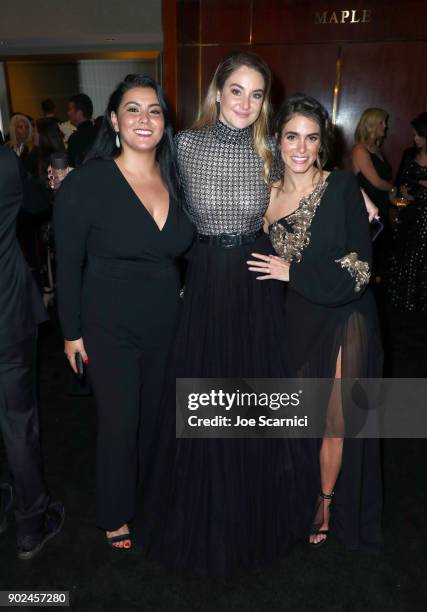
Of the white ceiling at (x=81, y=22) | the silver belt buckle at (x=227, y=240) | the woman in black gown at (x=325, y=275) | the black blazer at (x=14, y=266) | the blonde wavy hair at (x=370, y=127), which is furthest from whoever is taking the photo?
the white ceiling at (x=81, y=22)

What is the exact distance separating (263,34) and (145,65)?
2.56 meters

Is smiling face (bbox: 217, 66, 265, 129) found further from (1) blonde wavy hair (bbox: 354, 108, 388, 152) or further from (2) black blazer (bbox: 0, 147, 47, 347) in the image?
(1) blonde wavy hair (bbox: 354, 108, 388, 152)

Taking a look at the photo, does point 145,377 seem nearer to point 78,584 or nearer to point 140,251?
point 140,251

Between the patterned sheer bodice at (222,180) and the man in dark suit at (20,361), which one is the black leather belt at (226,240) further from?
the man in dark suit at (20,361)

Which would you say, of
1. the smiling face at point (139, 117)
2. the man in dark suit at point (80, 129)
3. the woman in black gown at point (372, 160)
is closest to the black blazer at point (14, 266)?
the smiling face at point (139, 117)

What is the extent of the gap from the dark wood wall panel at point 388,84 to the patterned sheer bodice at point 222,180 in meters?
4.24

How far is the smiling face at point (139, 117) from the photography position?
5.40ft

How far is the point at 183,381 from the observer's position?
1856 mm

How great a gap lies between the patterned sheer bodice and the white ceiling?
5509 millimetres

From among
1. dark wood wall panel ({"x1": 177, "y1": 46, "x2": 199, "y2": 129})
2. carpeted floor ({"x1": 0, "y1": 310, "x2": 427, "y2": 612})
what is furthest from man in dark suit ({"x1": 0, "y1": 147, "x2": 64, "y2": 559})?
dark wood wall panel ({"x1": 177, "y1": 46, "x2": 199, "y2": 129})

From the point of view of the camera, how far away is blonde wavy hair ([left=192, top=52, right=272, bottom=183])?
1718mm

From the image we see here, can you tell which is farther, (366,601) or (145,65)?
(145,65)

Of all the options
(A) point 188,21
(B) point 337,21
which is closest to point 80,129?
(A) point 188,21

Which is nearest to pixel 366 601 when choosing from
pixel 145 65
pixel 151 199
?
pixel 151 199
